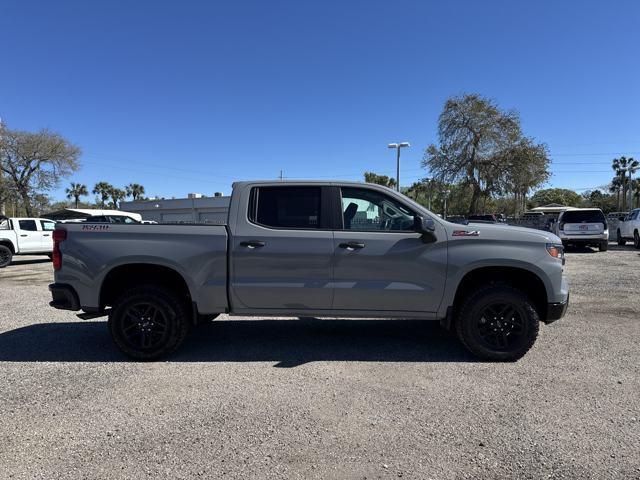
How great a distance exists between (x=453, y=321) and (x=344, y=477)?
270 cm

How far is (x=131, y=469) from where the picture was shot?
2.90m

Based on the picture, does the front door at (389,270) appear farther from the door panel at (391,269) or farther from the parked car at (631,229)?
the parked car at (631,229)

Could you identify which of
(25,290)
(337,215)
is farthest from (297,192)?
(25,290)

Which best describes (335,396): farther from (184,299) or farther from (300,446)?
(184,299)

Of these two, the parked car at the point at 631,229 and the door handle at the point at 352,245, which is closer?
the door handle at the point at 352,245

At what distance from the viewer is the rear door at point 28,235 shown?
15.9 meters

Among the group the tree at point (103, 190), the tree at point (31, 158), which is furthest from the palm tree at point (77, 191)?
the tree at point (31, 158)

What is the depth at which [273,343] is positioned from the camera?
5586 millimetres

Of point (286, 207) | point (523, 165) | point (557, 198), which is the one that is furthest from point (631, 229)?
point (557, 198)

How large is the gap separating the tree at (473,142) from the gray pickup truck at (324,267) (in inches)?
1278

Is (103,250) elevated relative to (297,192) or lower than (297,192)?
lower

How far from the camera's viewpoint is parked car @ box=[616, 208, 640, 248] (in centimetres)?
1989

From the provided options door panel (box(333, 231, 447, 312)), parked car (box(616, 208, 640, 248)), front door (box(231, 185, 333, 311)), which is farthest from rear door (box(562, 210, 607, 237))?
front door (box(231, 185, 333, 311))

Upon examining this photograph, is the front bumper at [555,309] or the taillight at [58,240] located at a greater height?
the taillight at [58,240]
